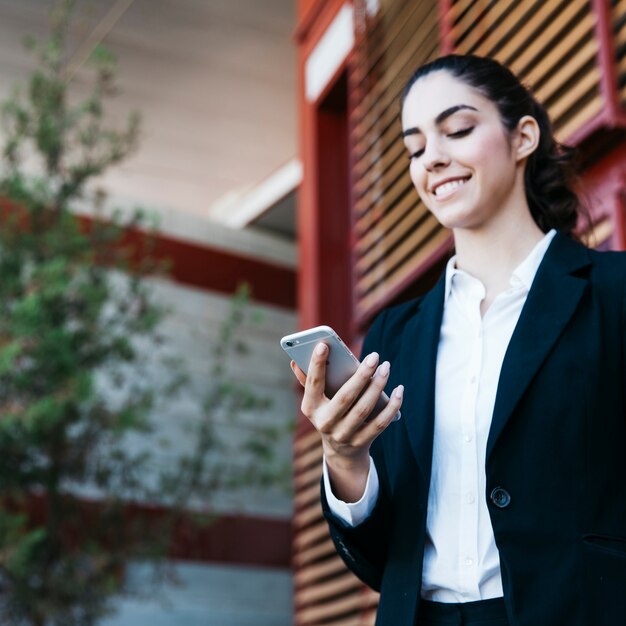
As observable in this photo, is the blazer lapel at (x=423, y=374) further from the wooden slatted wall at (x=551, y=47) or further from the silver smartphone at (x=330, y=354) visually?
the wooden slatted wall at (x=551, y=47)

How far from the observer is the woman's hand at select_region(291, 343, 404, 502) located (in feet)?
5.28

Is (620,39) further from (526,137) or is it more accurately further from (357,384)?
(357,384)

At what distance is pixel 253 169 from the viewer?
11180 mm

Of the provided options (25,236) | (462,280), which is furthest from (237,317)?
(462,280)

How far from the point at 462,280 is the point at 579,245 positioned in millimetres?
210

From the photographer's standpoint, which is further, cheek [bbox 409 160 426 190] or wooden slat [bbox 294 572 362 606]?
wooden slat [bbox 294 572 362 606]

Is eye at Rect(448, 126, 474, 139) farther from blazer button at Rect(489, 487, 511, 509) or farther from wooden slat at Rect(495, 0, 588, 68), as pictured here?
wooden slat at Rect(495, 0, 588, 68)

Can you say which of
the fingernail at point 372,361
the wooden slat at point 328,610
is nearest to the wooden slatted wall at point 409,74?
the wooden slat at point 328,610

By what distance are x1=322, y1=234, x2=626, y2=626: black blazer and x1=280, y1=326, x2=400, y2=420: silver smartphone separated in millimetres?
169

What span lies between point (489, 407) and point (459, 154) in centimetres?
46

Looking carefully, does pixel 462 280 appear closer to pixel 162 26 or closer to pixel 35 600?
pixel 35 600

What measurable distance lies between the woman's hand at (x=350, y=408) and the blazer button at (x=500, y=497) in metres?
0.18

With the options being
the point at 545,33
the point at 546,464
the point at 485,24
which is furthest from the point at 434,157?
the point at 485,24

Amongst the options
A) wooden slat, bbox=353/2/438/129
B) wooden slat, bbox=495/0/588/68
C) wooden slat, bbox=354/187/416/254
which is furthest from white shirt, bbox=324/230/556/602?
wooden slat, bbox=353/2/438/129
